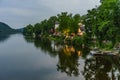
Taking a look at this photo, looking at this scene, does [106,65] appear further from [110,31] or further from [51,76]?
[110,31]

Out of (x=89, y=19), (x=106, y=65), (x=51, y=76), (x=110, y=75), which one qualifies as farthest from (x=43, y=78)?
(x=89, y=19)

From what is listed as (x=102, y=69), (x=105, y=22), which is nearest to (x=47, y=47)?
(x=105, y=22)

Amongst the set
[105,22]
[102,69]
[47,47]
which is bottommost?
[47,47]

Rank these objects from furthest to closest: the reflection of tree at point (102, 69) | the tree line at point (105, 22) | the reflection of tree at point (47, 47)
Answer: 1. the reflection of tree at point (47, 47)
2. the tree line at point (105, 22)
3. the reflection of tree at point (102, 69)

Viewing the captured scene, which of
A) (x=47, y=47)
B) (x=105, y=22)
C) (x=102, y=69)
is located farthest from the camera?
(x=47, y=47)

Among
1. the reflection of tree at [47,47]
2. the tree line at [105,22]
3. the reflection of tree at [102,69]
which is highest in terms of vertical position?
the tree line at [105,22]

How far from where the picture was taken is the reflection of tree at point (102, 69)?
3301 centimetres

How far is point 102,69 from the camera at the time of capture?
38625 millimetres

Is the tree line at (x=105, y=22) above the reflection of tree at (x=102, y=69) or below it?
above

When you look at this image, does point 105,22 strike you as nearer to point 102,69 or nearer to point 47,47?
point 102,69

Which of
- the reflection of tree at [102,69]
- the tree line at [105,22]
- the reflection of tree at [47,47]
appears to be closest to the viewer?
the reflection of tree at [102,69]

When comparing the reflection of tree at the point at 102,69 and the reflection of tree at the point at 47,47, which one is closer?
the reflection of tree at the point at 102,69

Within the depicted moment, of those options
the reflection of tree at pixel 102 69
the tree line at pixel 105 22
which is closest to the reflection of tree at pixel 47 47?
the tree line at pixel 105 22

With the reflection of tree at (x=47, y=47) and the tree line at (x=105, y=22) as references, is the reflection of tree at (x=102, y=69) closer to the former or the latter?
the tree line at (x=105, y=22)
